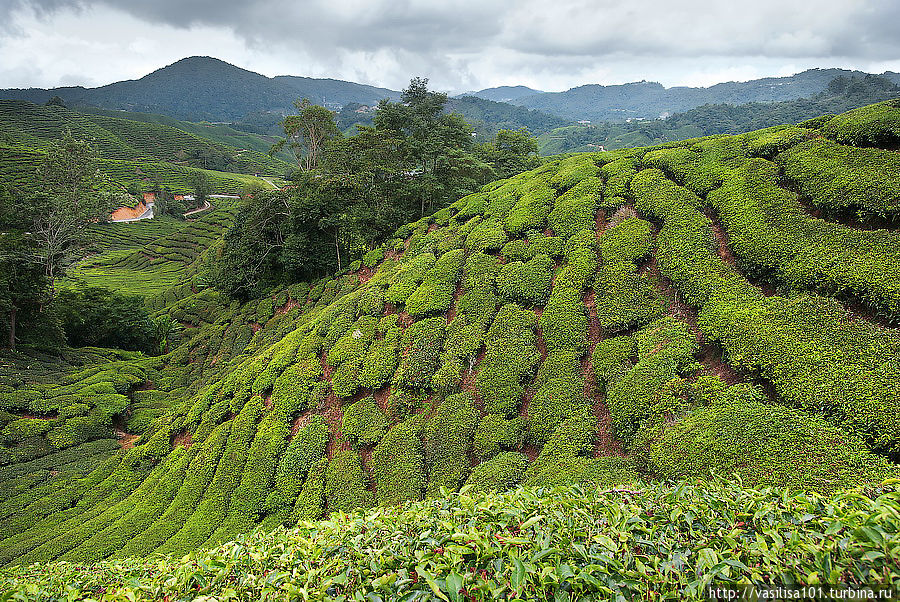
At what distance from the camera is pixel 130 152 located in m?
84.2

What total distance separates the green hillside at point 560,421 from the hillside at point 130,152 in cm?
5743

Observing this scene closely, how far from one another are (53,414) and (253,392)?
9638 mm

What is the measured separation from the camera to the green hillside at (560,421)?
8.99 ft

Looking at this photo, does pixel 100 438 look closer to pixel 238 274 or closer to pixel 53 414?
pixel 53 414

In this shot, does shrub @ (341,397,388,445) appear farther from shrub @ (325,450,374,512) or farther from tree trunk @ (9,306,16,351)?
tree trunk @ (9,306,16,351)

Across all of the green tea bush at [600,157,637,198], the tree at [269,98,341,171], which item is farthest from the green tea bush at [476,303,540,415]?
the tree at [269,98,341,171]

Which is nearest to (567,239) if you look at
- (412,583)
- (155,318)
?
(412,583)

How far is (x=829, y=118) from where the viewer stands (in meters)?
9.92

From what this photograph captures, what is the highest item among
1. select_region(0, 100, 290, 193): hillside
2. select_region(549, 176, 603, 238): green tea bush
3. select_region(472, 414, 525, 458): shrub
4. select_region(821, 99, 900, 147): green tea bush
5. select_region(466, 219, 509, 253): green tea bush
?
select_region(0, 100, 290, 193): hillside

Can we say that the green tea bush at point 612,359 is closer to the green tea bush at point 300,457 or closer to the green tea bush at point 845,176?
the green tea bush at point 845,176

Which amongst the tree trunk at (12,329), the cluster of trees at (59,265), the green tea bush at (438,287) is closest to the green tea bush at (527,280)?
the green tea bush at (438,287)

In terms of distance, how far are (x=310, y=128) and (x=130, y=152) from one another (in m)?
78.3

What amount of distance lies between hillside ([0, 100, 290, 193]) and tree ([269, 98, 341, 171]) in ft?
132

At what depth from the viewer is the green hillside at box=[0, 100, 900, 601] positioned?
2740mm
